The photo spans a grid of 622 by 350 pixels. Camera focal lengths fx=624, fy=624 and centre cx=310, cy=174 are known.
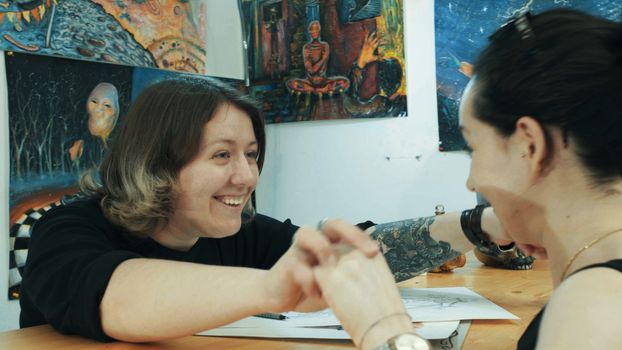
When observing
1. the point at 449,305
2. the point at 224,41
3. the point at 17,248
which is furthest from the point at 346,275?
the point at 224,41

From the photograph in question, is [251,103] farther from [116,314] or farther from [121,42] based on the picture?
[121,42]

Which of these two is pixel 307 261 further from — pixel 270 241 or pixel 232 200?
pixel 270 241

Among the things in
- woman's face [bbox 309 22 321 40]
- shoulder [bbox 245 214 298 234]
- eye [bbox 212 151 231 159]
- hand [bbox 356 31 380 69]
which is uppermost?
woman's face [bbox 309 22 321 40]

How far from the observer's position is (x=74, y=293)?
1.02 m

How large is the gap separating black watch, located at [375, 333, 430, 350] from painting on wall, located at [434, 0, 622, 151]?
2405mm

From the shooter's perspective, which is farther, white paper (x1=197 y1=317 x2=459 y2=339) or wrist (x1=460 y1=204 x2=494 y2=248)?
wrist (x1=460 y1=204 x2=494 y2=248)

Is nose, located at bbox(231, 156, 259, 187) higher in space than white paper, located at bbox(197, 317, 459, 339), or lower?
higher

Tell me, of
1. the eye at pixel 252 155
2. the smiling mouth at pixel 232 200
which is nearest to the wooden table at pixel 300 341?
the smiling mouth at pixel 232 200

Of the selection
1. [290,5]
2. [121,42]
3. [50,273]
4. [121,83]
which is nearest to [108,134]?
[121,83]

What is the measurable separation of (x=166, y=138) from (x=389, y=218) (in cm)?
213

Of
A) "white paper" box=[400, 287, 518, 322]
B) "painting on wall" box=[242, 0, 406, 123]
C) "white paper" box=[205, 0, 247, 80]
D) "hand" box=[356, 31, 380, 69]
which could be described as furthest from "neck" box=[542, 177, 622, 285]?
"white paper" box=[205, 0, 247, 80]

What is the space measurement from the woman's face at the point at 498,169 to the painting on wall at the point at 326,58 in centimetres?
243

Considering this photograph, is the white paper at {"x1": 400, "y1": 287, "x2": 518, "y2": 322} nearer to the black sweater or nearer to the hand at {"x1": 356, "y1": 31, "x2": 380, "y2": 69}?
the black sweater

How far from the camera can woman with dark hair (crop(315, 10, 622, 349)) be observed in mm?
705
